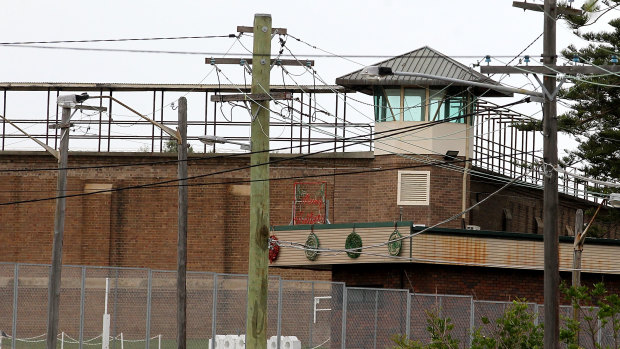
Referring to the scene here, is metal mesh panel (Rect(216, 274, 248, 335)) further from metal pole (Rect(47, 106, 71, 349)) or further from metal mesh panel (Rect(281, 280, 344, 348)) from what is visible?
metal pole (Rect(47, 106, 71, 349))

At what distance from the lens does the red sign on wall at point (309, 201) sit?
40678mm

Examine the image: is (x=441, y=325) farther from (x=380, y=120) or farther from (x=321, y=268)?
(x=380, y=120)

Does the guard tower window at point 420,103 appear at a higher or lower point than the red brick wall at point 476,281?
higher

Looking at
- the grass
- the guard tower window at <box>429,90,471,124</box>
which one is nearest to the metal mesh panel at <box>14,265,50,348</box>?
the grass

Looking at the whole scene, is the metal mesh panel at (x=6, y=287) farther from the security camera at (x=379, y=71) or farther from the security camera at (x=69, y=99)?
the security camera at (x=379, y=71)

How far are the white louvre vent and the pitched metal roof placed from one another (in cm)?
310

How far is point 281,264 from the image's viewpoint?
32406 millimetres

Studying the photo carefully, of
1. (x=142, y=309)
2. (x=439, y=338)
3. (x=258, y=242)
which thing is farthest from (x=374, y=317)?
(x=142, y=309)

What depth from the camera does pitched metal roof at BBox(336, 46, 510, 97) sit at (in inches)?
1373

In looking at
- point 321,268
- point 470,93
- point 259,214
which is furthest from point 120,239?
point 259,214

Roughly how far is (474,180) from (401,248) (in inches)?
409

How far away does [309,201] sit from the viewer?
4056cm

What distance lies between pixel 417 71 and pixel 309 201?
23.9 ft

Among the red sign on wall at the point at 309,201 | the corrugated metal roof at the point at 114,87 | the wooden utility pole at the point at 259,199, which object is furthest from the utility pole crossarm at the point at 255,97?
the corrugated metal roof at the point at 114,87
